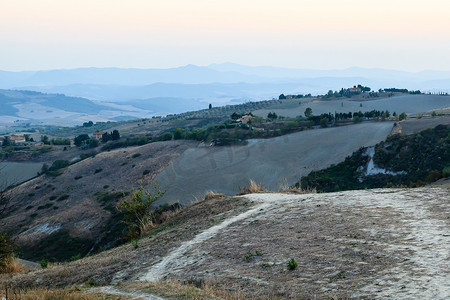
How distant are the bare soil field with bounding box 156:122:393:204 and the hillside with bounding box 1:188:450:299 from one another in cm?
3109

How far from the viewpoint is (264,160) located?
6500 centimetres

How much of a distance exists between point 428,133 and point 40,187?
5412 centimetres

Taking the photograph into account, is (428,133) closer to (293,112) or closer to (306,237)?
(306,237)

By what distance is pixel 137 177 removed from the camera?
63.3 metres

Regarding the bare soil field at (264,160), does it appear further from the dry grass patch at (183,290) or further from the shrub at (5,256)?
the dry grass patch at (183,290)

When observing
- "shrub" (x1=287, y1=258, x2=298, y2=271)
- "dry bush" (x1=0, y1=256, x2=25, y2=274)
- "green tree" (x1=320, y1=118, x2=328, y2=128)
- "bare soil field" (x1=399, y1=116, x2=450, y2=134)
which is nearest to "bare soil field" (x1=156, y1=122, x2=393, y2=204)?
"bare soil field" (x1=399, y1=116, x2=450, y2=134)

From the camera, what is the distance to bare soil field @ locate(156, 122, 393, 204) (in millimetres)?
56469

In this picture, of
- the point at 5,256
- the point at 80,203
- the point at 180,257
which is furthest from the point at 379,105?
the point at 180,257

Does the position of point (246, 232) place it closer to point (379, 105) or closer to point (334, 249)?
point (334, 249)

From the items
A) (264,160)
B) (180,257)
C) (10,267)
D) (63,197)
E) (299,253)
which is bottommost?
(63,197)

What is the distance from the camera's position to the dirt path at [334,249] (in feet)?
35.1

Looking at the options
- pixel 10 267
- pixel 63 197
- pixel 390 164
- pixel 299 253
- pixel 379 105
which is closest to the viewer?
pixel 299 253

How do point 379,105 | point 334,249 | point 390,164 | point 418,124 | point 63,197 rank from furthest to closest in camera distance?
point 379,105 < point 418,124 < point 63,197 < point 390,164 < point 334,249

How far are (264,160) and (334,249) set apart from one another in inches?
2038
